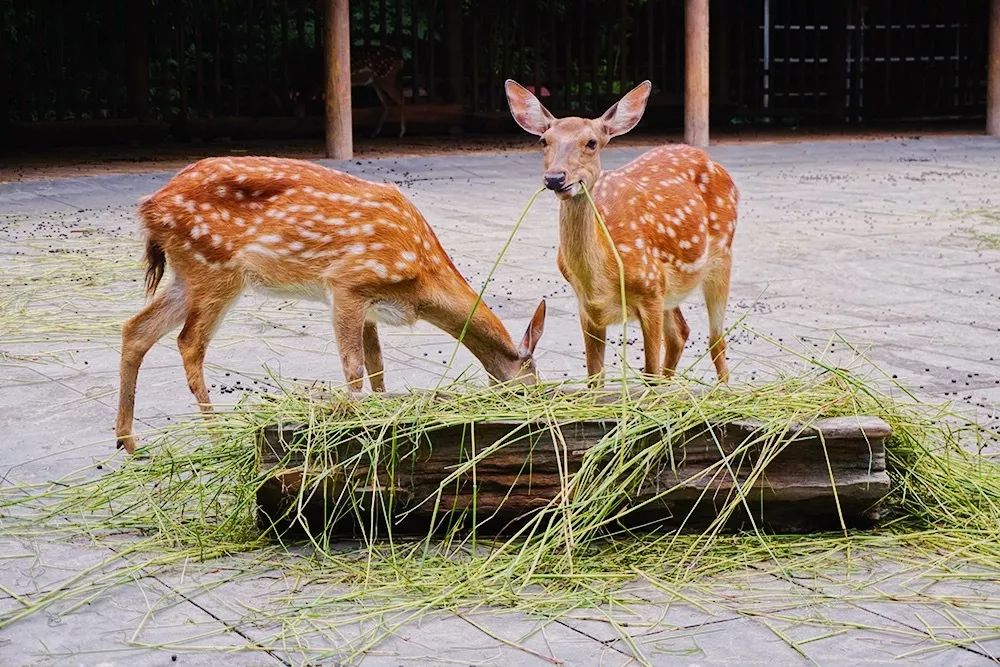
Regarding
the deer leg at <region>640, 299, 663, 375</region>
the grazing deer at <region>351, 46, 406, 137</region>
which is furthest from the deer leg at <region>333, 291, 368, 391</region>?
the grazing deer at <region>351, 46, 406, 137</region>

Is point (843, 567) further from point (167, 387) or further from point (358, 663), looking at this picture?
point (167, 387)

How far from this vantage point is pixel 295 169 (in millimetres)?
5359

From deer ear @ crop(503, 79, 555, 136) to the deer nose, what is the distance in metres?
0.50

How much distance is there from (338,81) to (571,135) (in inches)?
398

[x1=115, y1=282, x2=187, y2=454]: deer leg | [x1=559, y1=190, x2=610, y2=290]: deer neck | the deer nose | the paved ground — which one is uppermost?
the deer nose

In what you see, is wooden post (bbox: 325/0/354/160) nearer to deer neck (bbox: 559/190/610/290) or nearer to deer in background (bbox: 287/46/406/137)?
deer in background (bbox: 287/46/406/137)

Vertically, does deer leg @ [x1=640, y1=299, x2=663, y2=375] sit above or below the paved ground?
above

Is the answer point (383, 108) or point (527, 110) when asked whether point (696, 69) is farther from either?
point (527, 110)

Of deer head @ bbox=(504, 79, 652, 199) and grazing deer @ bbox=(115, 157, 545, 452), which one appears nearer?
deer head @ bbox=(504, 79, 652, 199)

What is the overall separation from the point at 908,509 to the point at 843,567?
0.43m

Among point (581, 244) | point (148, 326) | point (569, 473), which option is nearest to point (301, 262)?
point (148, 326)

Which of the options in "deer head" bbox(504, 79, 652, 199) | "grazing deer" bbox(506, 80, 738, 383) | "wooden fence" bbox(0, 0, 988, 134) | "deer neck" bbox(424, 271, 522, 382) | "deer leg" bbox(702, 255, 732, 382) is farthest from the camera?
"wooden fence" bbox(0, 0, 988, 134)

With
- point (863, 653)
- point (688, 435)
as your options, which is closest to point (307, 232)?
point (688, 435)

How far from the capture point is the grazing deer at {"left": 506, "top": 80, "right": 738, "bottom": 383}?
4961 mm
